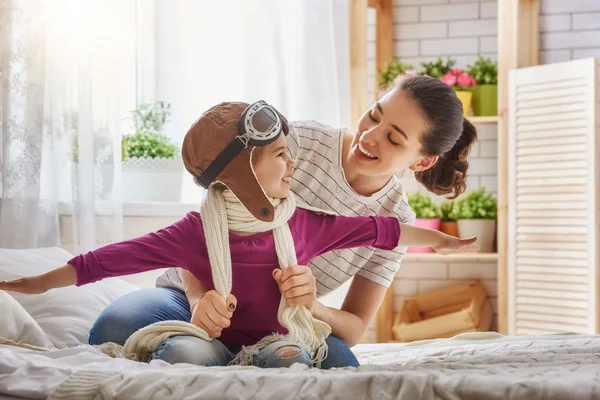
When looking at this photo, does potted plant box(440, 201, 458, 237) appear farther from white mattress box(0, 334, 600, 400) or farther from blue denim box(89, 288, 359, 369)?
white mattress box(0, 334, 600, 400)

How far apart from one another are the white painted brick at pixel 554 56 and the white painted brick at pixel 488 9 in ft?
1.03

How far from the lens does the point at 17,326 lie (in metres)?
1.61

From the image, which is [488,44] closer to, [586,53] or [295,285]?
[586,53]

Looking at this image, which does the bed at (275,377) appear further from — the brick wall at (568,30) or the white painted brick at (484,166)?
the brick wall at (568,30)

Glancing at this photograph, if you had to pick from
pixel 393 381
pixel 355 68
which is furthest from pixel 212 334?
pixel 355 68

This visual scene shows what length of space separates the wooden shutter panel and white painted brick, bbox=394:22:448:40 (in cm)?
61

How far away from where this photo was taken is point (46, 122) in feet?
8.14

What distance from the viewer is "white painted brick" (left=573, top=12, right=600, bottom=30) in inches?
154

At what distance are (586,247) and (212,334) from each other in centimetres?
246

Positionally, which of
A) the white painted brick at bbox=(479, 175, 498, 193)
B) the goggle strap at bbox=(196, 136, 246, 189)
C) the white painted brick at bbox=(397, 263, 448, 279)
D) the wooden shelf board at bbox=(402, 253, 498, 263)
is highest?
the goggle strap at bbox=(196, 136, 246, 189)

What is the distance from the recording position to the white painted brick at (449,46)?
408 cm

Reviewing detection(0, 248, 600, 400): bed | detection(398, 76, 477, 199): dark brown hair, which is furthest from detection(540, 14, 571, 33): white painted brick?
detection(0, 248, 600, 400): bed

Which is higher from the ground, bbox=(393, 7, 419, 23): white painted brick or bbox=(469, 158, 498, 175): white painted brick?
bbox=(393, 7, 419, 23): white painted brick

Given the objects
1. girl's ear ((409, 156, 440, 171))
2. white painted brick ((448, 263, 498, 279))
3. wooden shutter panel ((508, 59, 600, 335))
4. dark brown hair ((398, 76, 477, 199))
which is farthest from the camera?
white painted brick ((448, 263, 498, 279))
